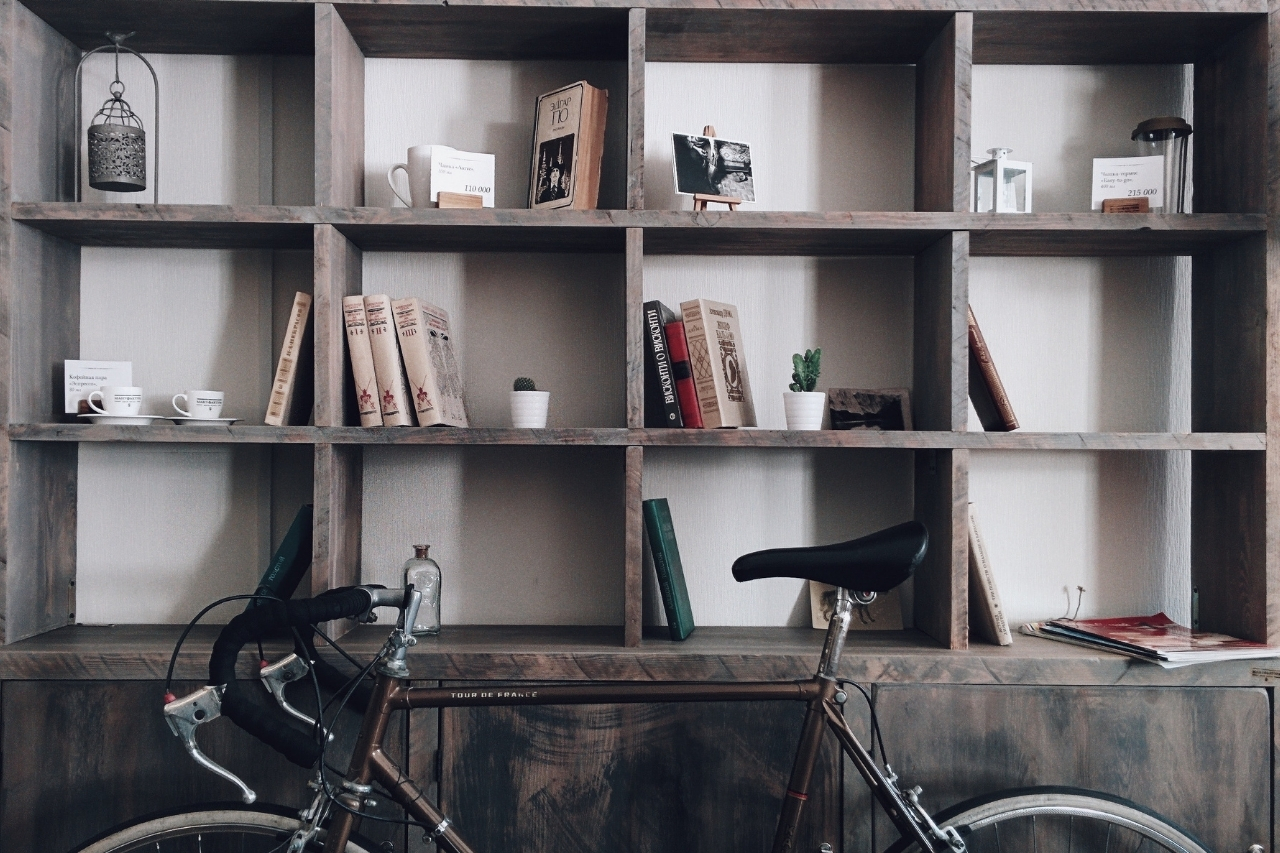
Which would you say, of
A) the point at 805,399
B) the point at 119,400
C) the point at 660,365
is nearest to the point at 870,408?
the point at 805,399

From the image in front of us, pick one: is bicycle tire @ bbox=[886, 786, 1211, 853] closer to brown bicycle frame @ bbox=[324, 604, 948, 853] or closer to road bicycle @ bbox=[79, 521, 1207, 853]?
road bicycle @ bbox=[79, 521, 1207, 853]

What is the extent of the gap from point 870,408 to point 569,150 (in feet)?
2.67

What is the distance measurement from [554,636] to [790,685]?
21.6 inches

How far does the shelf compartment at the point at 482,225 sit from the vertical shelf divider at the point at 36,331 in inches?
24.0

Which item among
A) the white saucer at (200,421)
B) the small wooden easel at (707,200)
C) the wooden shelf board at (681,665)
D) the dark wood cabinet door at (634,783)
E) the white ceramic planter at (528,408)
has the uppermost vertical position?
the small wooden easel at (707,200)

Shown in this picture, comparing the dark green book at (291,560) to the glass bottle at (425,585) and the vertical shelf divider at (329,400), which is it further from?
the glass bottle at (425,585)

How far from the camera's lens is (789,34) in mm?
1710

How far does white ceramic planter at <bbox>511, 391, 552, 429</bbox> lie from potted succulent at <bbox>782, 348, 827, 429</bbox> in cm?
49

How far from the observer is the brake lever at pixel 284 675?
4.21 ft

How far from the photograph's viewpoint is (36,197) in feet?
5.42

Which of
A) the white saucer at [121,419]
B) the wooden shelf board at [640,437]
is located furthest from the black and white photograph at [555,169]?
the white saucer at [121,419]

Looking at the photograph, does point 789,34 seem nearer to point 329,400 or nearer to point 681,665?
point 329,400

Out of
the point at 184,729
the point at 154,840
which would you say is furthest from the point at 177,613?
the point at 184,729

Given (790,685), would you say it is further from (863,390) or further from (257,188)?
(257,188)
